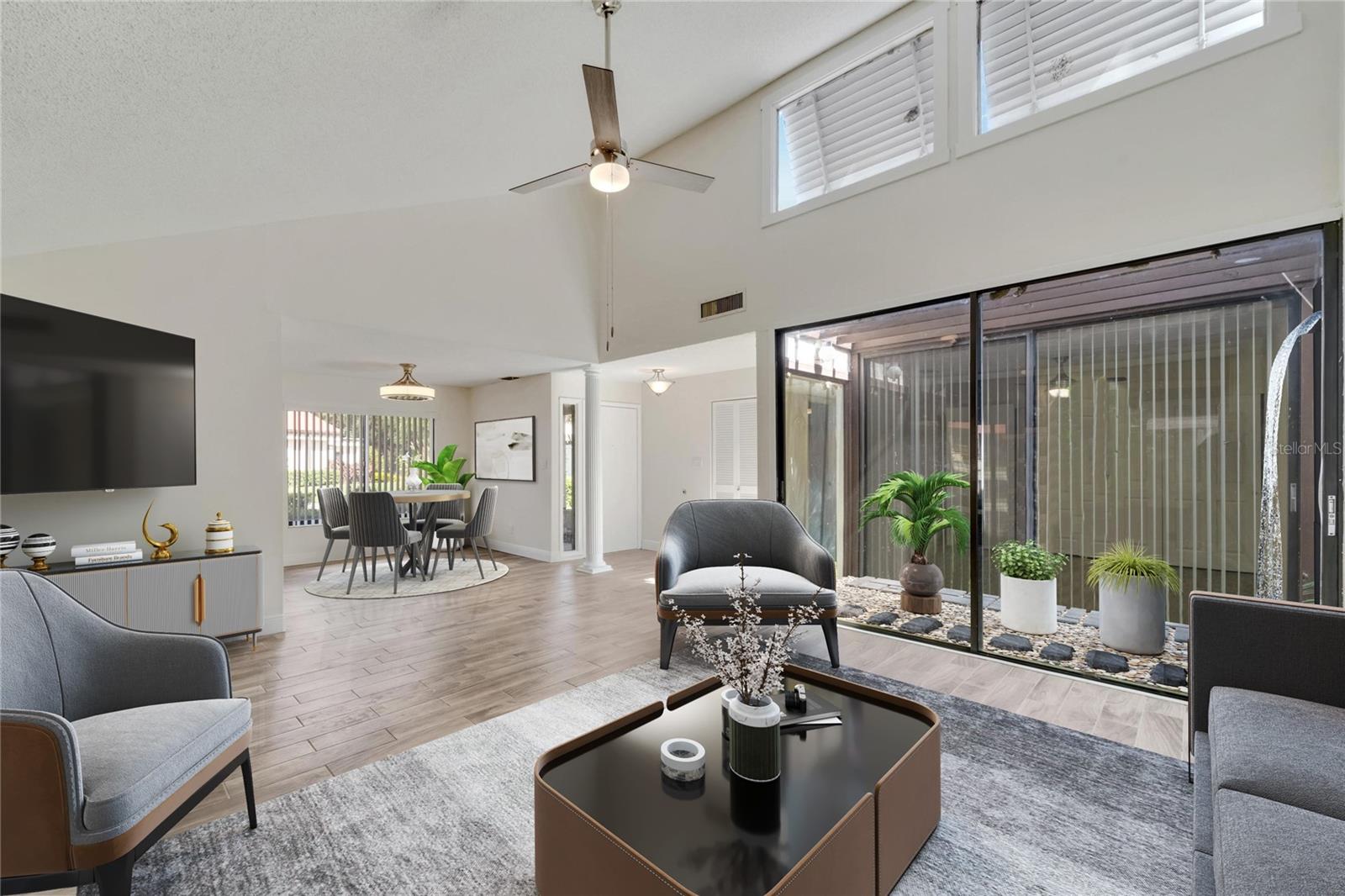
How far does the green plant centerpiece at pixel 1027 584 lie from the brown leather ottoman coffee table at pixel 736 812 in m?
1.98

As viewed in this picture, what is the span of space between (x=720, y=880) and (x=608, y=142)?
110 inches

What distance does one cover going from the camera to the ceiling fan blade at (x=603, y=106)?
2451mm

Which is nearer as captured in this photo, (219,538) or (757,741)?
(757,741)

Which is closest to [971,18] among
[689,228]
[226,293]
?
[689,228]

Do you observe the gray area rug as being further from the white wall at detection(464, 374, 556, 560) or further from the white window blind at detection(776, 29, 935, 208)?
the white wall at detection(464, 374, 556, 560)

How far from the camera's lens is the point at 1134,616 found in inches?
124

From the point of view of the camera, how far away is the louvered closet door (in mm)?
6668

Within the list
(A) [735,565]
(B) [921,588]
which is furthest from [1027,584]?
(A) [735,565]

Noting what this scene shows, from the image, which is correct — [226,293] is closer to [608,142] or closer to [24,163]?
[24,163]

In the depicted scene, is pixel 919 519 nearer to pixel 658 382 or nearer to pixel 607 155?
pixel 607 155

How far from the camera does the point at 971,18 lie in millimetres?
3418

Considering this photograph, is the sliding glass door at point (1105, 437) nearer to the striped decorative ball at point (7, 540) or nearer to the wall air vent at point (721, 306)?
the wall air vent at point (721, 306)

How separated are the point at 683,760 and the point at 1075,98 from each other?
379 cm

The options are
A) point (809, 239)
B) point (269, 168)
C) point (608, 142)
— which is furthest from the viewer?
point (809, 239)
